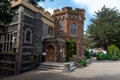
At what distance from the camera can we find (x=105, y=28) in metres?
37.7

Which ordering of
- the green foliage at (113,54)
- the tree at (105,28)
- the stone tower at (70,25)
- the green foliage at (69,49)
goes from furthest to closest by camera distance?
1. the tree at (105,28)
2. the green foliage at (113,54)
3. the stone tower at (70,25)
4. the green foliage at (69,49)

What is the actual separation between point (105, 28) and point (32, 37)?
2352 cm

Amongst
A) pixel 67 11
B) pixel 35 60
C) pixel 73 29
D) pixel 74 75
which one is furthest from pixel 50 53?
pixel 74 75

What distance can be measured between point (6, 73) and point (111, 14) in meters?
31.9

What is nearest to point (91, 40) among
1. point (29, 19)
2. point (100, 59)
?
point (100, 59)

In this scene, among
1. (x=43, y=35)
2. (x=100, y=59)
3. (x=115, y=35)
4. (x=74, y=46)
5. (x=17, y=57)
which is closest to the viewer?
(x=17, y=57)

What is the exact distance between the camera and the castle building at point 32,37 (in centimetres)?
1773

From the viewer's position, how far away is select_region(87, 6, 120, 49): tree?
37.8 meters

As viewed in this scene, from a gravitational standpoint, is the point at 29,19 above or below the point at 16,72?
above

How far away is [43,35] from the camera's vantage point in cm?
2278

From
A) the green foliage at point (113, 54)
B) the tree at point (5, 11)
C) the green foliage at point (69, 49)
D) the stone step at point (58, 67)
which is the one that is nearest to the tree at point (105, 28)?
the green foliage at point (113, 54)

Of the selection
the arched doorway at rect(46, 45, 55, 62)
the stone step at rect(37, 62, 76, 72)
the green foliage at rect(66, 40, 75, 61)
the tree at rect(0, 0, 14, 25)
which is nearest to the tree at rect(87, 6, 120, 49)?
the green foliage at rect(66, 40, 75, 61)

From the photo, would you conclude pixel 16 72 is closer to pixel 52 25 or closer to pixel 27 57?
pixel 27 57

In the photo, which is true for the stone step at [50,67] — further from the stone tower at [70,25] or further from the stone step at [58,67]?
the stone tower at [70,25]
